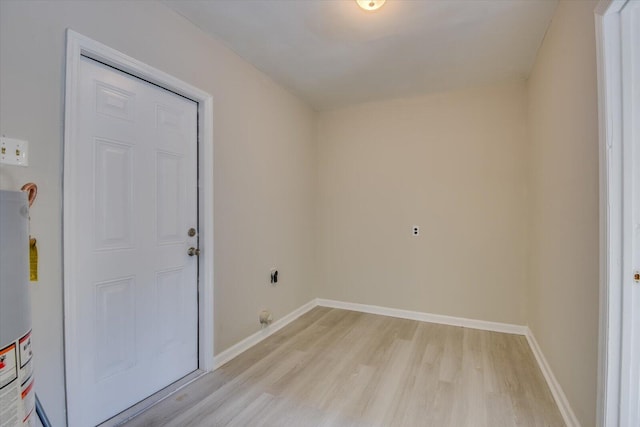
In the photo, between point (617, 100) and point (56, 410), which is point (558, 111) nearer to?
point (617, 100)

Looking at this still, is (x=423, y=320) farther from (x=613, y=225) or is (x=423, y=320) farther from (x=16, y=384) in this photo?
(x=16, y=384)

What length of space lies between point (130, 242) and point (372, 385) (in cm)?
184

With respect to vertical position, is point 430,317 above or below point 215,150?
below

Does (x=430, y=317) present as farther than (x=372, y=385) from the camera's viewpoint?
Yes

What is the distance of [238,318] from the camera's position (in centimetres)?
250

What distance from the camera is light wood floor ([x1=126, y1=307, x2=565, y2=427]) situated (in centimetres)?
171

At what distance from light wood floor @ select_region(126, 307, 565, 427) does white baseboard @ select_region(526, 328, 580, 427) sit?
1.6 inches

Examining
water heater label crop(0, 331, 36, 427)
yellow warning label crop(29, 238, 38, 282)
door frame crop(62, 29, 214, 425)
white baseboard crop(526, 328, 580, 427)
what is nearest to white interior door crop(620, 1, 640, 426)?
white baseboard crop(526, 328, 580, 427)

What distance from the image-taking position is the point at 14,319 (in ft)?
2.57

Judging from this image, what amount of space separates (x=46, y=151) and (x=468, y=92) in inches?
137

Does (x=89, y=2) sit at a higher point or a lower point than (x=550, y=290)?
higher

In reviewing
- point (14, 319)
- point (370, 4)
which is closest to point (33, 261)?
point (14, 319)

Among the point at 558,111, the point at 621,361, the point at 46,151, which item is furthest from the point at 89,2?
the point at 621,361

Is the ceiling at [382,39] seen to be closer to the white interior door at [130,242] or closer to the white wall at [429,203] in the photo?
the white wall at [429,203]
